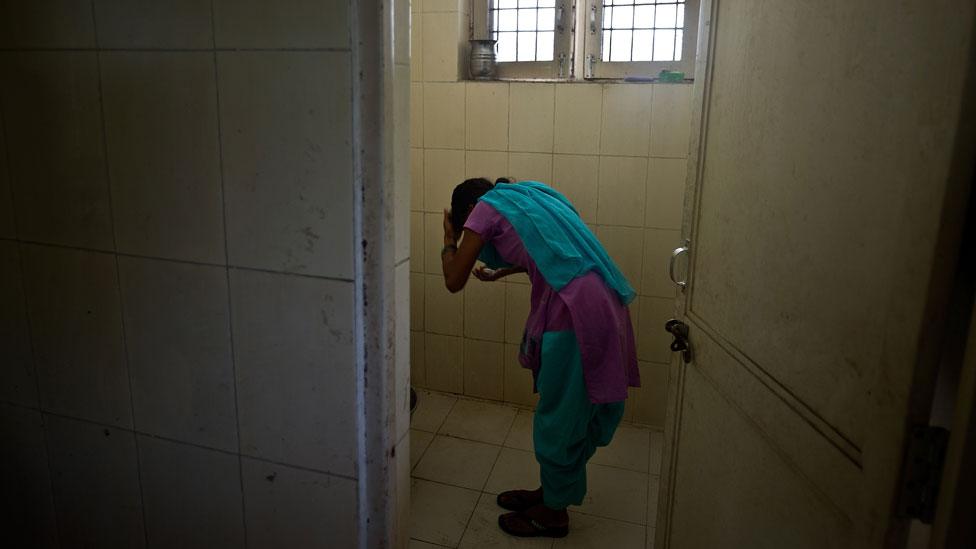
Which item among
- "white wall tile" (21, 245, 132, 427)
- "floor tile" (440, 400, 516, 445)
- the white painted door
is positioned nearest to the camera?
the white painted door

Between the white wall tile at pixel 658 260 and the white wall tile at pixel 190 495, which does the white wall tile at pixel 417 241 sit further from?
the white wall tile at pixel 190 495

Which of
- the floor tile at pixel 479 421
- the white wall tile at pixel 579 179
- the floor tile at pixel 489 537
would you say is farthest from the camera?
the floor tile at pixel 479 421

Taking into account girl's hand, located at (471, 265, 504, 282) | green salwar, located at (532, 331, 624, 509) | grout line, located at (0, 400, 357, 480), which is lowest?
green salwar, located at (532, 331, 624, 509)

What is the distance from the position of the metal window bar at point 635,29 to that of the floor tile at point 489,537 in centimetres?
188

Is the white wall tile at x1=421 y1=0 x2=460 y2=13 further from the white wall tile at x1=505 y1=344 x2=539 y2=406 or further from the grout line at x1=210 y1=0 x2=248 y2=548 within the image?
the grout line at x1=210 y1=0 x2=248 y2=548

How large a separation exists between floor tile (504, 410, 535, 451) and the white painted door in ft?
4.15

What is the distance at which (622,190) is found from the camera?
2414 mm

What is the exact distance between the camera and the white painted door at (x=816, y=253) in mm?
605

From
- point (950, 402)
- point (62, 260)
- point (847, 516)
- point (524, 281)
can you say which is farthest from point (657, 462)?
point (62, 260)

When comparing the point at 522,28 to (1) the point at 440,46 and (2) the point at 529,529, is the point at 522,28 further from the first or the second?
(2) the point at 529,529

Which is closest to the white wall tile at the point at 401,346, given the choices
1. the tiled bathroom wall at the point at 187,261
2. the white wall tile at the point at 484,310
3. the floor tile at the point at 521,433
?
the tiled bathroom wall at the point at 187,261

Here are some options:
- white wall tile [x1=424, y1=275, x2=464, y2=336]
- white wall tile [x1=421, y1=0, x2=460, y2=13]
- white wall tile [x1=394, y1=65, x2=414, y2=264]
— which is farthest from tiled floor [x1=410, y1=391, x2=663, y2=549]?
white wall tile [x1=421, y1=0, x2=460, y2=13]

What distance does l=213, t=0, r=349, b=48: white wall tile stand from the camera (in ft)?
2.79

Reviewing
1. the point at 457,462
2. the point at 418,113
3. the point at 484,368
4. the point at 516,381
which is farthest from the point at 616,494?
the point at 418,113
